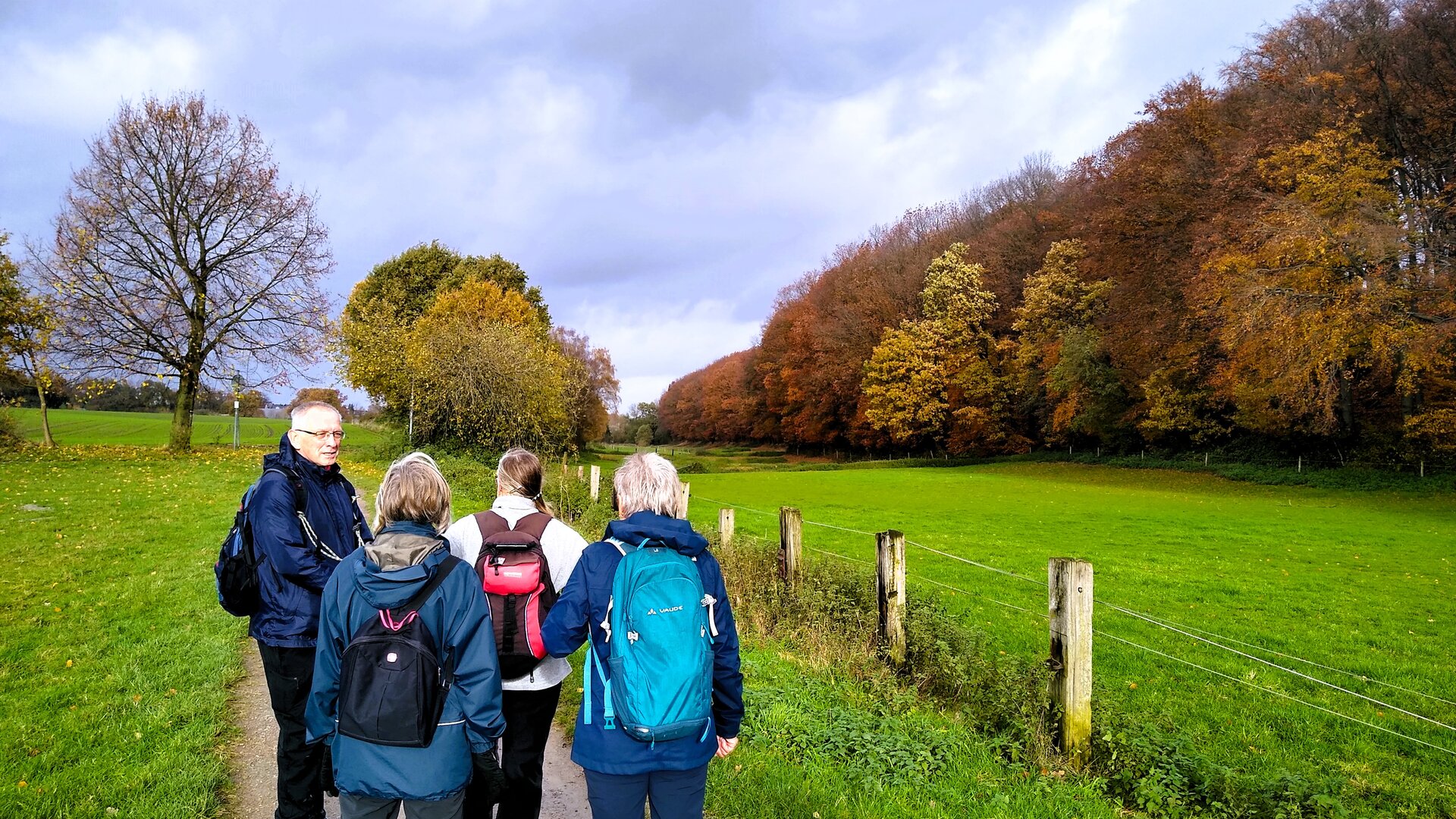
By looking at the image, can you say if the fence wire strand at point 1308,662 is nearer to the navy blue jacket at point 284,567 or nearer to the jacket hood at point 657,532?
the jacket hood at point 657,532

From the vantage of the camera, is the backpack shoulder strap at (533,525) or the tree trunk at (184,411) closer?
the backpack shoulder strap at (533,525)

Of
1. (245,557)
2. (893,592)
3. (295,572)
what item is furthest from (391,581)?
(893,592)

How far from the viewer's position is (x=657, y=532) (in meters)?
2.62

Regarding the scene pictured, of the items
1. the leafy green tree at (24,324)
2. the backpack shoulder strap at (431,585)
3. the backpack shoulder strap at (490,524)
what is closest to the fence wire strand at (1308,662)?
the backpack shoulder strap at (490,524)

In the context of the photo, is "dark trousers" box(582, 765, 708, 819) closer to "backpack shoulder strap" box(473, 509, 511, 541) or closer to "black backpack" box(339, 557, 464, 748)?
"black backpack" box(339, 557, 464, 748)

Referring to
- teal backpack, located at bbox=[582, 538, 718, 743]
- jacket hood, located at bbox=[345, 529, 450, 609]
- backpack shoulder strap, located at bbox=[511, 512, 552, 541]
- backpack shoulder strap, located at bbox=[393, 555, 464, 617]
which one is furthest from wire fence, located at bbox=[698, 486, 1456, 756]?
jacket hood, located at bbox=[345, 529, 450, 609]

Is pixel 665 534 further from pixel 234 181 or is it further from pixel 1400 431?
pixel 1400 431

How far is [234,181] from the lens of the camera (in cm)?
2509

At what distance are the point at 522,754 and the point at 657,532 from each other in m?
1.57

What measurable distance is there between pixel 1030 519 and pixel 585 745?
20585mm

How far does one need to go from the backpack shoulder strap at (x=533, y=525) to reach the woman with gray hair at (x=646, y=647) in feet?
2.05

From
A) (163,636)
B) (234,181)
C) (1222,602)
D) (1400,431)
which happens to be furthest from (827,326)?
(163,636)

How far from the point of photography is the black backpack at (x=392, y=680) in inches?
100

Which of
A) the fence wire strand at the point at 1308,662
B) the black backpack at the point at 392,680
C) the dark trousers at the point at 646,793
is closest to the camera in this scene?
the black backpack at the point at 392,680
